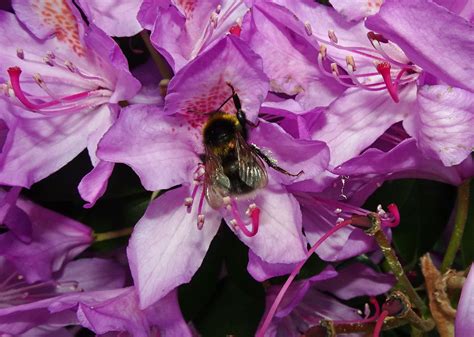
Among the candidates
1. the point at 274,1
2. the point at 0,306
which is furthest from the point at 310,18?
the point at 0,306

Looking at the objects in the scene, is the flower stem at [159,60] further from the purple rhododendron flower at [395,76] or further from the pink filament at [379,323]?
the pink filament at [379,323]

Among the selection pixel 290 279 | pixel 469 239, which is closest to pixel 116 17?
pixel 290 279

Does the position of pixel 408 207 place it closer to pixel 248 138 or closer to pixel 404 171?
pixel 404 171

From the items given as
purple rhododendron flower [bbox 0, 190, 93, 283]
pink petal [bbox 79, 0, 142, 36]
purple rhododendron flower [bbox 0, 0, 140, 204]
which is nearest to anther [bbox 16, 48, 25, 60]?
purple rhododendron flower [bbox 0, 0, 140, 204]

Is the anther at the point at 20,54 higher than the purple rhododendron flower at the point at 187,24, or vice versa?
the purple rhododendron flower at the point at 187,24

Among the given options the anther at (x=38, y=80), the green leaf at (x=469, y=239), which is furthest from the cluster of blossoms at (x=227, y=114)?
the green leaf at (x=469, y=239)

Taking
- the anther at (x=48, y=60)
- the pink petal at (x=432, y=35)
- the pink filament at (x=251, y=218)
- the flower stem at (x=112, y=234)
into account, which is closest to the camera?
the pink petal at (x=432, y=35)

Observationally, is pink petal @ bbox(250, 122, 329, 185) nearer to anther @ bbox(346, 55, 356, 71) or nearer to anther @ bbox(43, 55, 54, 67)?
anther @ bbox(346, 55, 356, 71)

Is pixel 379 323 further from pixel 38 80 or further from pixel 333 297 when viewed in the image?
pixel 38 80
